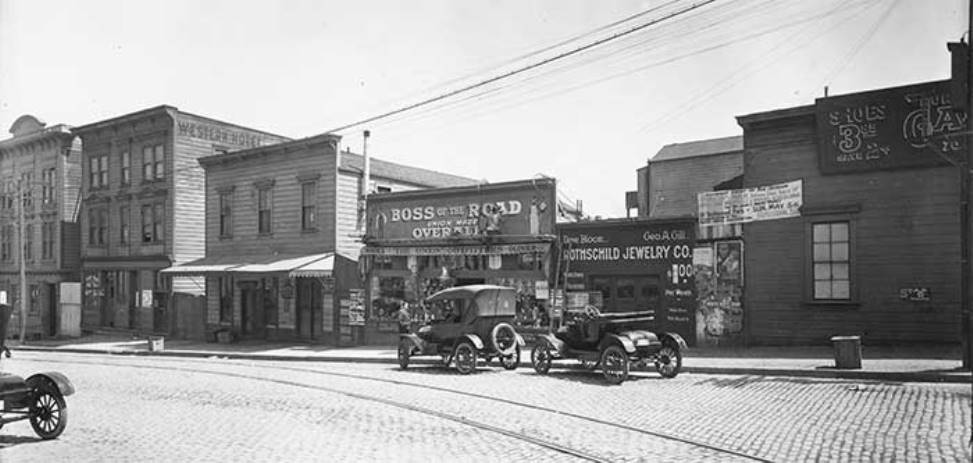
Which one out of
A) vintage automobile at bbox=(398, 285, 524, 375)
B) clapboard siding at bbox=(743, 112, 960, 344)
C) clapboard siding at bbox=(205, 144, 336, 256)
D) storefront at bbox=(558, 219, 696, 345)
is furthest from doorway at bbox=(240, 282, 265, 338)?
clapboard siding at bbox=(743, 112, 960, 344)

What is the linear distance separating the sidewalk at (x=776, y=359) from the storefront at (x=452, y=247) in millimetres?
1437

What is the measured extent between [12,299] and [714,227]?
41353 mm

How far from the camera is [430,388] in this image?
13.5 metres

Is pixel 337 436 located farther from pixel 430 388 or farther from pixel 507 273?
pixel 507 273

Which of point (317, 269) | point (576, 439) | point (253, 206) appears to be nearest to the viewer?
point (576, 439)

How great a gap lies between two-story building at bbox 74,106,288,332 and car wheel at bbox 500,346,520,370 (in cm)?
1966

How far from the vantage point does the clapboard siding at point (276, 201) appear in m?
26.7

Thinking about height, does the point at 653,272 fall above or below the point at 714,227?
below

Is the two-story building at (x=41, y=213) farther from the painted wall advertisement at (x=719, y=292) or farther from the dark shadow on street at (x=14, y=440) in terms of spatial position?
the painted wall advertisement at (x=719, y=292)

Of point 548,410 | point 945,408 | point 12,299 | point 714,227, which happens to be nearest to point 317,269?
point 714,227

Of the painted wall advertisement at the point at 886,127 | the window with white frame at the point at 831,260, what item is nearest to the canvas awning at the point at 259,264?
the window with white frame at the point at 831,260

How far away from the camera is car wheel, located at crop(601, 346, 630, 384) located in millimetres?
13539

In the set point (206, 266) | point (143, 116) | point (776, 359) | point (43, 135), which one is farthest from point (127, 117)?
point (776, 359)

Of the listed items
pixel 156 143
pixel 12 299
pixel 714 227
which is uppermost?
pixel 156 143
